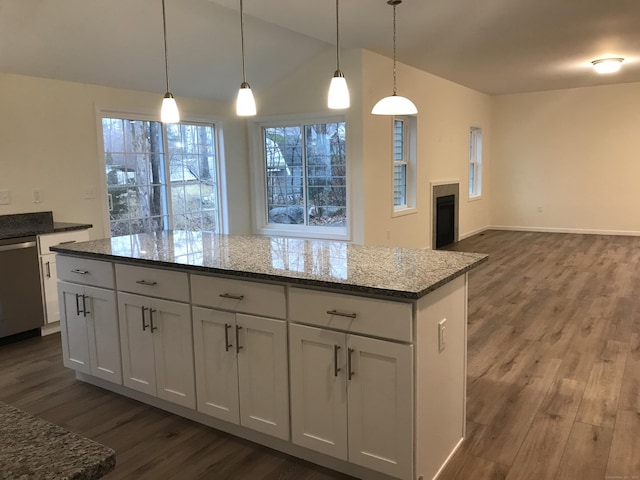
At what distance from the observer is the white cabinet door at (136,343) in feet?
9.40

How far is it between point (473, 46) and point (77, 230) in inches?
183

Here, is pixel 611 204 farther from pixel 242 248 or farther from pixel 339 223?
pixel 242 248

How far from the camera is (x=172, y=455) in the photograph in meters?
2.49

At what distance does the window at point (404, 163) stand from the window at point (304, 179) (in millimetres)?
993

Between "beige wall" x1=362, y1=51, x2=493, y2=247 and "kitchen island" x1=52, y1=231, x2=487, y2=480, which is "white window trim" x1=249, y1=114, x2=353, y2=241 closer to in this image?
"beige wall" x1=362, y1=51, x2=493, y2=247

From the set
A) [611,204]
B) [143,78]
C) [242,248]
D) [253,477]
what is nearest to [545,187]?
[611,204]

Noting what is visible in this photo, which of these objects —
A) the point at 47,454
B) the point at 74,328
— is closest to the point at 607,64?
the point at 74,328

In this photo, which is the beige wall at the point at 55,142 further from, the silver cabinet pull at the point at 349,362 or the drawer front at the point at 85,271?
the silver cabinet pull at the point at 349,362

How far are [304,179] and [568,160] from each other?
217 inches

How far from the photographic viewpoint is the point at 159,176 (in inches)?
233

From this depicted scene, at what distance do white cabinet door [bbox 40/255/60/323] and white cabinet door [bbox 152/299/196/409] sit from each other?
1883mm

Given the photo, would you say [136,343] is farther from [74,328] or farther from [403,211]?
[403,211]

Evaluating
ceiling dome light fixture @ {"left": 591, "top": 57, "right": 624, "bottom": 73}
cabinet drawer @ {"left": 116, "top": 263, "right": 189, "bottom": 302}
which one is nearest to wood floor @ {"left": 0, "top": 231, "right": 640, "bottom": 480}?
cabinet drawer @ {"left": 116, "top": 263, "right": 189, "bottom": 302}

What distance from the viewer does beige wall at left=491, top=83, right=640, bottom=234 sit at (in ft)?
29.7
